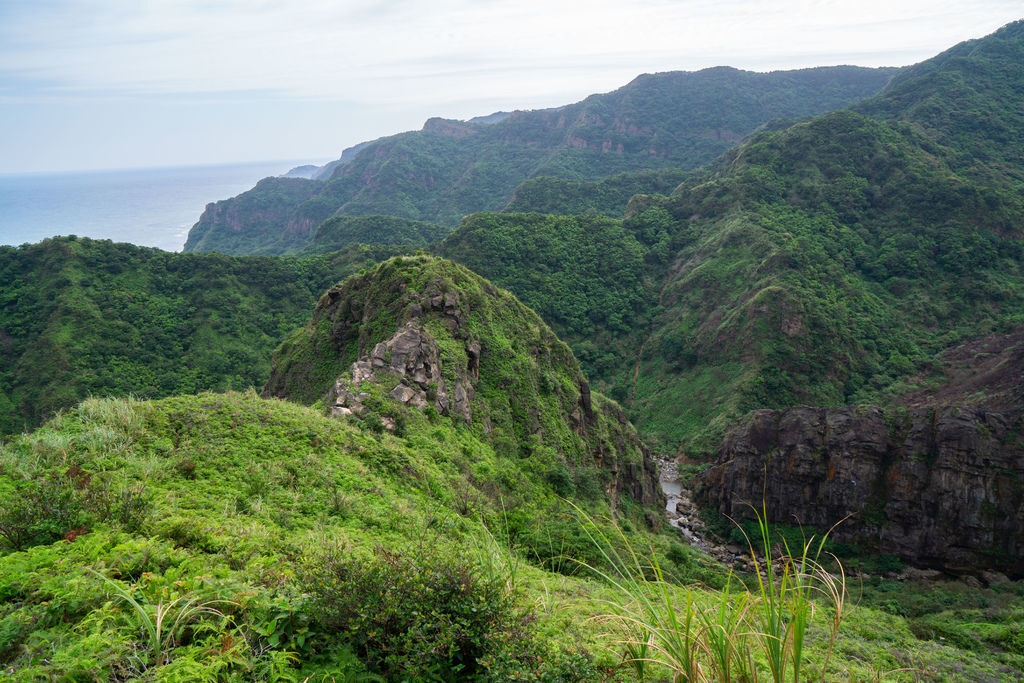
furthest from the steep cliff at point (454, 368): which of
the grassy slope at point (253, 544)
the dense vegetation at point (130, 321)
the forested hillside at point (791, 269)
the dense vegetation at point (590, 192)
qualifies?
the dense vegetation at point (590, 192)

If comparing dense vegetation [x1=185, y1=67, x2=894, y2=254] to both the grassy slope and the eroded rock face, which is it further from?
the grassy slope

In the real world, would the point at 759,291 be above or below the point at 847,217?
below

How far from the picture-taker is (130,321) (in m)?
44.2

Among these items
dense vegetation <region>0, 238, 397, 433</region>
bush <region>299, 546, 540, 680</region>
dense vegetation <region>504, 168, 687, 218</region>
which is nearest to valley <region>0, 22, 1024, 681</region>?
bush <region>299, 546, 540, 680</region>

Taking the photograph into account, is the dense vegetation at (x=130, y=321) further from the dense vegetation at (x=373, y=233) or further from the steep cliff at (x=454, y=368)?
the dense vegetation at (x=373, y=233)

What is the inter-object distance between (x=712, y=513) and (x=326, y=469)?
1236 inches

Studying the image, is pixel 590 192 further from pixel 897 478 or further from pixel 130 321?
pixel 897 478

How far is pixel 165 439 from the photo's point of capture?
8391 millimetres

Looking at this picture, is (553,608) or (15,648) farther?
(553,608)

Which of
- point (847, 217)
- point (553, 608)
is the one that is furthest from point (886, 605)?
point (847, 217)

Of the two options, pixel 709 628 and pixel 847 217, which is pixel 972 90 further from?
pixel 709 628

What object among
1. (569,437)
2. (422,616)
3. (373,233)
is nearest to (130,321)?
(569,437)

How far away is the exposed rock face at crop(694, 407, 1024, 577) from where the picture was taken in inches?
965

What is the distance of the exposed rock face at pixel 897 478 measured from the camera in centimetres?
2450
